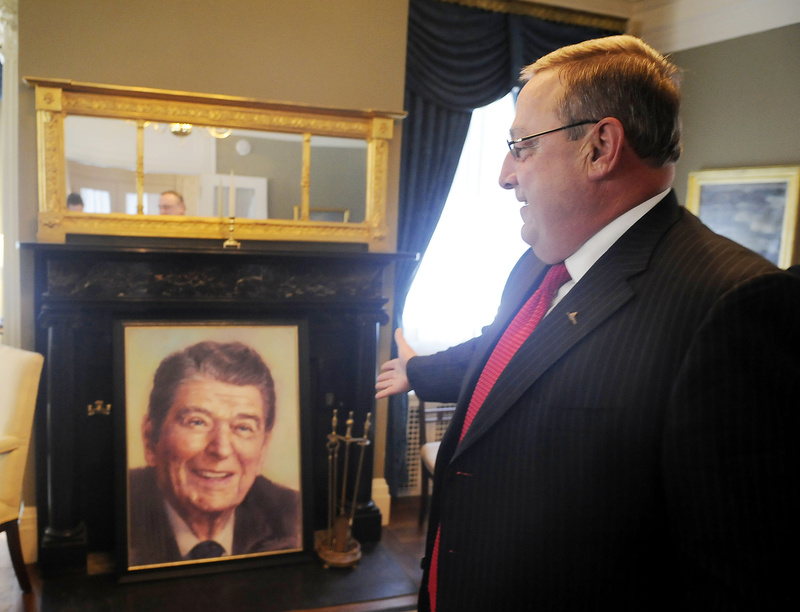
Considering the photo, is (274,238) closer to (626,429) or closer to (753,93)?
(626,429)

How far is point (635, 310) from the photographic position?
977 mm

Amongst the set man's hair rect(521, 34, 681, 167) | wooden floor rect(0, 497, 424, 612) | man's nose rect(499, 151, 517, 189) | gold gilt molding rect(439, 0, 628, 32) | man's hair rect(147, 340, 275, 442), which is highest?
gold gilt molding rect(439, 0, 628, 32)

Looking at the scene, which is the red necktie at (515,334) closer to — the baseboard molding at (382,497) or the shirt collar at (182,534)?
the shirt collar at (182,534)

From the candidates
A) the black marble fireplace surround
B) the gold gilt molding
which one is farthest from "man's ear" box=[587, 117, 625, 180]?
the gold gilt molding

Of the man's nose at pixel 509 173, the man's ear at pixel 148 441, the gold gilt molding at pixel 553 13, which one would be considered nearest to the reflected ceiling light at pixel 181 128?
the man's ear at pixel 148 441

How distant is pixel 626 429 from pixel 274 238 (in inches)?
90.4

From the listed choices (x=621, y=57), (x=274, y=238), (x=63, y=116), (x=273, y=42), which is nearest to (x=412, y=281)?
(x=274, y=238)

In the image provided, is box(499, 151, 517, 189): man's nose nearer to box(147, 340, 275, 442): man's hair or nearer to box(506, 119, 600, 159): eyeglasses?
box(506, 119, 600, 159): eyeglasses

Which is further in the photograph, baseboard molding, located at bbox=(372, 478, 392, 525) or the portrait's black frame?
baseboard molding, located at bbox=(372, 478, 392, 525)

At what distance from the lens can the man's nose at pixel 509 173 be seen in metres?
1.22

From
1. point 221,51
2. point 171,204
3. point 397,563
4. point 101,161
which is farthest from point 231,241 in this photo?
point 397,563

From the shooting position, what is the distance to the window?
3732 millimetres

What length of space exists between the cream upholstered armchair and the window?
2.01m

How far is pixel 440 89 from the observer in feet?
11.2
